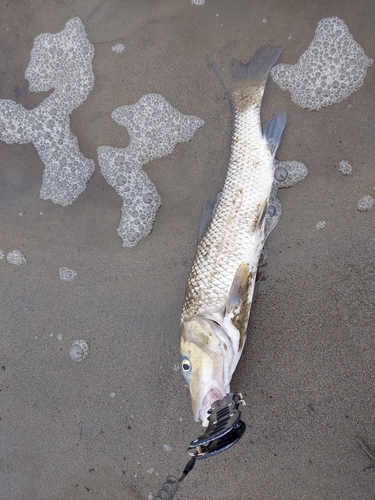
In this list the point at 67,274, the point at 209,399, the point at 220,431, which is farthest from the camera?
the point at 67,274

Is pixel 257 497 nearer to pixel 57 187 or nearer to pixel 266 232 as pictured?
pixel 266 232

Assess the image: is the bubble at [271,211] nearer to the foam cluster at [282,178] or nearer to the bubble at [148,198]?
the foam cluster at [282,178]

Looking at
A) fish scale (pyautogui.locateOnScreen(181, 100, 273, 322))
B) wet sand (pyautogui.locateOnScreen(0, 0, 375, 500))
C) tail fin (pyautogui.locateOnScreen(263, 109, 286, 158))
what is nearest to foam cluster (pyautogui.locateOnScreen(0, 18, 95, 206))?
wet sand (pyautogui.locateOnScreen(0, 0, 375, 500))

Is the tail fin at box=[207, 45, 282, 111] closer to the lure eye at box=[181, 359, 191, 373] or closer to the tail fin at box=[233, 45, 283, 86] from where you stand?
the tail fin at box=[233, 45, 283, 86]

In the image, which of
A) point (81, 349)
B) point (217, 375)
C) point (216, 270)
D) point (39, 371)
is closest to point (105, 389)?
point (81, 349)

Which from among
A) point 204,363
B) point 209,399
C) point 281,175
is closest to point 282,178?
point 281,175

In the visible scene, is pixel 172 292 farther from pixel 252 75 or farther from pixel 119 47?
pixel 119 47
